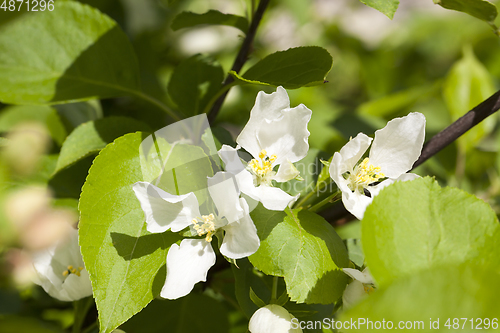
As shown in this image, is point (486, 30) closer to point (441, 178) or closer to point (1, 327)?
point (441, 178)

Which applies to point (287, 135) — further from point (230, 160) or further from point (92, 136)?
point (92, 136)

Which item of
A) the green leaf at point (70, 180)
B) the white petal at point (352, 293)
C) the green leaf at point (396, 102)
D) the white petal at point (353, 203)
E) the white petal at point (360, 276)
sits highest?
the white petal at point (353, 203)

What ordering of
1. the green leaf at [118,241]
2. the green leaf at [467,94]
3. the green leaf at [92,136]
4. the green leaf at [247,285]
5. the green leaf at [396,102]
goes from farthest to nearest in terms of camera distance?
1. the green leaf at [396,102]
2. the green leaf at [467,94]
3. the green leaf at [92,136]
4. the green leaf at [247,285]
5. the green leaf at [118,241]

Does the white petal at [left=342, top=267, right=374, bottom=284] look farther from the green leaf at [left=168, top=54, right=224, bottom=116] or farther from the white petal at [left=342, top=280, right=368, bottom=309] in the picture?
the green leaf at [left=168, top=54, right=224, bottom=116]

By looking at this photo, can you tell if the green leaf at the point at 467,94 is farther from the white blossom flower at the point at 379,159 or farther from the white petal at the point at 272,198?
the white petal at the point at 272,198

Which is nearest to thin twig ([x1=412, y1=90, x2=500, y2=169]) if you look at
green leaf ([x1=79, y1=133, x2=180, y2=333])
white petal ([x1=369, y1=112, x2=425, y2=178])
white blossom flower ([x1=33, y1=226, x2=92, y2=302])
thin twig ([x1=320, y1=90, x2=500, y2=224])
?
thin twig ([x1=320, y1=90, x2=500, y2=224])

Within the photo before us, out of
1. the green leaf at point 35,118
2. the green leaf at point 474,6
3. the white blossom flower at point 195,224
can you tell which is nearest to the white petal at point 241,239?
the white blossom flower at point 195,224

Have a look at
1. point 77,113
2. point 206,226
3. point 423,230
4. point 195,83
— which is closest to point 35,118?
point 77,113
